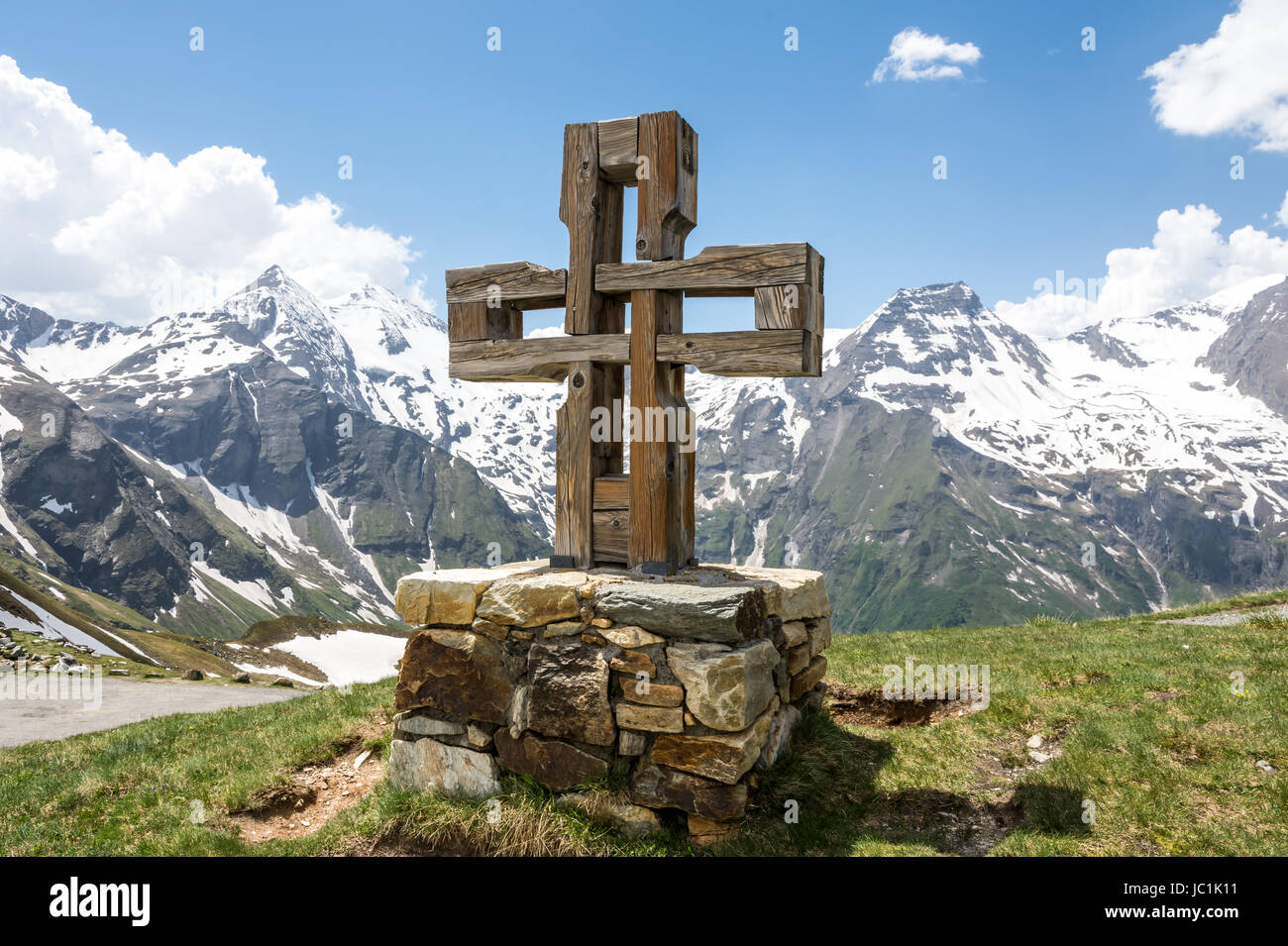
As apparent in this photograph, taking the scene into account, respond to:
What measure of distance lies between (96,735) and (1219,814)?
15069 millimetres

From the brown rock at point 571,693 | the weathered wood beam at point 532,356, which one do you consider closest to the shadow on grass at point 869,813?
the brown rock at point 571,693

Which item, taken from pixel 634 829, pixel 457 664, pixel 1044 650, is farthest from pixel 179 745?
pixel 1044 650

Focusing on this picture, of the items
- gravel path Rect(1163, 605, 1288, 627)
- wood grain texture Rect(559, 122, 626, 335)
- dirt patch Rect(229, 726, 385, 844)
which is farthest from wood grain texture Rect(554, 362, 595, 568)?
gravel path Rect(1163, 605, 1288, 627)

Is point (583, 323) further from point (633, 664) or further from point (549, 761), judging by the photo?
point (549, 761)

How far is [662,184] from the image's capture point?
8.46 meters

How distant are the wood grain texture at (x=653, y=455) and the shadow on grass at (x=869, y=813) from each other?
7.91 ft

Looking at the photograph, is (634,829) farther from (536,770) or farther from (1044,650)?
(1044,650)

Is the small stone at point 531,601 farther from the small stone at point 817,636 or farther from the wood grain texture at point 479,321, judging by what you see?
the wood grain texture at point 479,321

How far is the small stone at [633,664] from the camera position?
23.3 feet

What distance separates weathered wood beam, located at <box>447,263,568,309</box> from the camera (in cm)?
885

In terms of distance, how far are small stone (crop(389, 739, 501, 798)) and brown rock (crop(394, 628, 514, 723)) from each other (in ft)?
1.26

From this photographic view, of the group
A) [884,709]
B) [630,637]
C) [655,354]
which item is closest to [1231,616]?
[884,709]

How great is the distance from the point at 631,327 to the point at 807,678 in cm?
433

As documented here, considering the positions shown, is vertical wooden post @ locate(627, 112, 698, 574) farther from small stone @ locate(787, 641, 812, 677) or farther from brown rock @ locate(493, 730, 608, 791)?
brown rock @ locate(493, 730, 608, 791)
